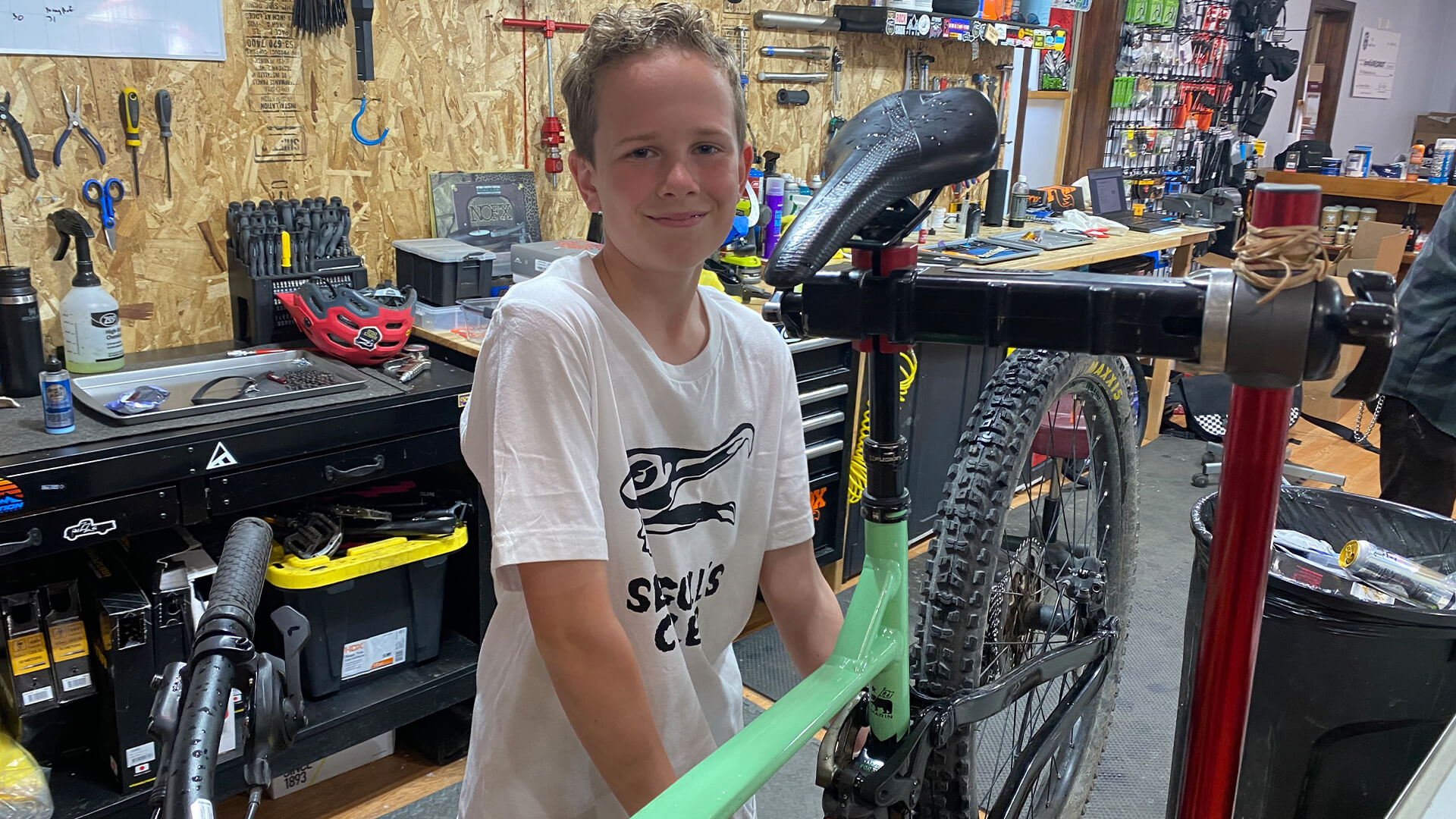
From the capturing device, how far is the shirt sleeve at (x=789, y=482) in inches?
43.8

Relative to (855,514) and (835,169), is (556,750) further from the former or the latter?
(855,514)

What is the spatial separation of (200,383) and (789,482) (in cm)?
144

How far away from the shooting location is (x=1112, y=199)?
4.42 meters

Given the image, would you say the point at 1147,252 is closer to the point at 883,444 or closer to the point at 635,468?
the point at 883,444

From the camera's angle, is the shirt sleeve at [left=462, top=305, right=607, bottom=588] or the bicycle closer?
the bicycle

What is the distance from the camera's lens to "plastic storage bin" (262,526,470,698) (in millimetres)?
1930

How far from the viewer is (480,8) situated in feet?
8.40

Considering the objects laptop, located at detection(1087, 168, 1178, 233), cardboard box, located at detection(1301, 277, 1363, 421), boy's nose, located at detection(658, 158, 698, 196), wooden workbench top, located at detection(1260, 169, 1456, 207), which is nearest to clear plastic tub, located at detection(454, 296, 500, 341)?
boy's nose, located at detection(658, 158, 698, 196)

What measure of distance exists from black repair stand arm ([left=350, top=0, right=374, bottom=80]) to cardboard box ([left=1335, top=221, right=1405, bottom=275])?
4.23m

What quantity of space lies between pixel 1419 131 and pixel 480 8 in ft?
25.5

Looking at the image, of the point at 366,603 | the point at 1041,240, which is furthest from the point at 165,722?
the point at 1041,240

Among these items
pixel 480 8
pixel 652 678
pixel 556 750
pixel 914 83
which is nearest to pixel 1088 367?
pixel 652 678

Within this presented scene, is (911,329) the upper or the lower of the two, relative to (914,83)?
lower

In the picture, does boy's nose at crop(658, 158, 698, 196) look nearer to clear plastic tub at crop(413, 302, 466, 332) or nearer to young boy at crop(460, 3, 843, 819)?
young boy at crop(460, 3, 843, 819)
